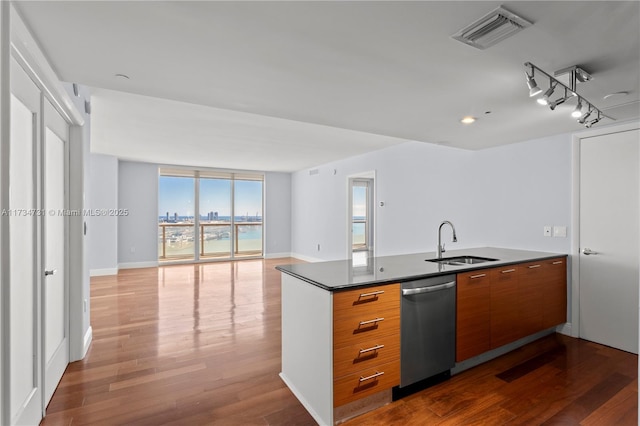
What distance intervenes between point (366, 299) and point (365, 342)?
273 mm

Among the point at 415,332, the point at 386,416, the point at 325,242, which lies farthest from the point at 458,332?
the point at 325,242

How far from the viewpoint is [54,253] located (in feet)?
7.89

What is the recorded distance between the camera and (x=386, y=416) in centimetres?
209

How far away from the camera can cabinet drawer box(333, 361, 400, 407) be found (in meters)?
1.97

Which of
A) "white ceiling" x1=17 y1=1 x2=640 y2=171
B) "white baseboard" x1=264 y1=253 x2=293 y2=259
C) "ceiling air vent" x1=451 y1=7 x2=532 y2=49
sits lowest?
"white baseboard" x1=264 y1=253 x2=293 y2=259

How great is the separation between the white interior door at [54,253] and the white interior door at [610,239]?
4702 millimetres

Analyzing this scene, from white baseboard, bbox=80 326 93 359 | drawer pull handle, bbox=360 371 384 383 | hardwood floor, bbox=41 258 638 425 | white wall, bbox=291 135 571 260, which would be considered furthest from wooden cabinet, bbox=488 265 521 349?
white baseboard, bbox=80 326 93 359

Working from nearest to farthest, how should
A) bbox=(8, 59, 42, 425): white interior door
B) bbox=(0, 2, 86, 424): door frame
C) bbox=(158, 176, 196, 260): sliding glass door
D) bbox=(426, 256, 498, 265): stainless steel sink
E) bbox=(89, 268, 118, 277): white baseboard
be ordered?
bbox=(0, 2, 86, 424): door frame < bbox=(8, 59, 42, 425): white interior door < bbox=(426, 256, 498, 265): stainless steel sink < bbox=(89, 268, 118, 277): white baseboard < bbox=(158, 176, 196, 260): sliding glass door

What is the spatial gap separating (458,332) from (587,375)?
1140mm

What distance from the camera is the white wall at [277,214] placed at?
9070 millimetres

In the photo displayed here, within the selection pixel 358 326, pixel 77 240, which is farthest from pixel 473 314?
pixel 77 240

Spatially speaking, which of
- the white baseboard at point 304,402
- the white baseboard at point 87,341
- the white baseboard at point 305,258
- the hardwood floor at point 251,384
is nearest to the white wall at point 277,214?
the white baseboard at point 305,258

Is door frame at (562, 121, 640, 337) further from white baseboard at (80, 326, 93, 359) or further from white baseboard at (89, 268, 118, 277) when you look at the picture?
white baseboard at (89, 268, 118, 277)

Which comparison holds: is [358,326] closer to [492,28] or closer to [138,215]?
[492,28]
